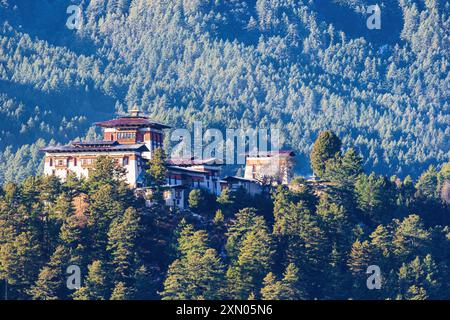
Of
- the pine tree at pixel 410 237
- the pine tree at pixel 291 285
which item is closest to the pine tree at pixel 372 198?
the pine tree at pixel 410 237

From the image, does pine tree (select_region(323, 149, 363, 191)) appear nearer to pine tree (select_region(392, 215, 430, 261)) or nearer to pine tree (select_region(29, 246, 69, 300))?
pine tree (select_region(392, 215, 430, 261))

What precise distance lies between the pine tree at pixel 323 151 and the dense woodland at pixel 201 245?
21.7ft

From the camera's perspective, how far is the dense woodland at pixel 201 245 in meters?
163

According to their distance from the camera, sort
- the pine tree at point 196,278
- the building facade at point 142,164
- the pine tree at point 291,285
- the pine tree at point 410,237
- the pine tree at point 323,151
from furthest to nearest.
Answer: the pine tree at point 323,151 → the pine tree at point 410,237 → the building facade at point 142,164 → the pine tree at point 291,285 → the pine tree at point 196,278

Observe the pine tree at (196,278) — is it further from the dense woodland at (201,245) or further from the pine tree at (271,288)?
the pine tree at (271,288)

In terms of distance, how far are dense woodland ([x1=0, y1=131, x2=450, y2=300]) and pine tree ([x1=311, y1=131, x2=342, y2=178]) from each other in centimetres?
661

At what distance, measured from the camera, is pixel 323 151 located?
188625 millimetres

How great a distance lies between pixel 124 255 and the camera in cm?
16500

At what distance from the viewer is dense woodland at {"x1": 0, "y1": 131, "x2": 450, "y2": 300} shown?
162625 mm

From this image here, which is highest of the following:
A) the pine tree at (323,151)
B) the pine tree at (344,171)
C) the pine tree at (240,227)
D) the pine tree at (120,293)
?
the pine tree at (323,151)
